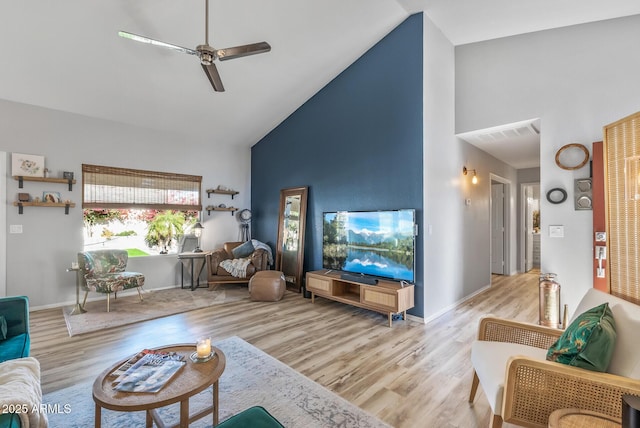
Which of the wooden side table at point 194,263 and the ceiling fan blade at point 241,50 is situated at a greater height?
the ceiling fan blade at point 241,50

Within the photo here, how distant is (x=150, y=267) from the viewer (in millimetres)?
5051

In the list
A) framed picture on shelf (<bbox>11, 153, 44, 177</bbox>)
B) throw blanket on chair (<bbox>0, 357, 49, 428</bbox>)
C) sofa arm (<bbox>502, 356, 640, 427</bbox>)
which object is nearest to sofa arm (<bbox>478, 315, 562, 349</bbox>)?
sofa arm (<bbox>502, 356, 640, 427</bbox>)

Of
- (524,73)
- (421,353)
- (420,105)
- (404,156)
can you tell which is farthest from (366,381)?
(524,73)

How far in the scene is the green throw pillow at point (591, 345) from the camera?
1.33 metres

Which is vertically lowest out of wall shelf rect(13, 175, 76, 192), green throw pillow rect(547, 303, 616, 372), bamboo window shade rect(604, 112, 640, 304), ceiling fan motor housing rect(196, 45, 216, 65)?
green throw pillow rect(547, 303, 616, 372)

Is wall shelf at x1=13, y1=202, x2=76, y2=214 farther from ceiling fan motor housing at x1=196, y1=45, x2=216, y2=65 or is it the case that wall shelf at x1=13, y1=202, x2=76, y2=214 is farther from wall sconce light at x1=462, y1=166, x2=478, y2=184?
wall sconce light at x1=462, y1=166, x2=478, y2=184

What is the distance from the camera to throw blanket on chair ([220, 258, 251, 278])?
196 inches

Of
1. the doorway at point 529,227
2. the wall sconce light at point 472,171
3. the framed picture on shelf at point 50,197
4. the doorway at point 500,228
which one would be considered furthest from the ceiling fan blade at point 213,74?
the doorway at point 529,227

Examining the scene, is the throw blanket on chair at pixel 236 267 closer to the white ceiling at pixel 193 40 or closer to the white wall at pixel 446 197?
the white ceiling at pixel 193 40

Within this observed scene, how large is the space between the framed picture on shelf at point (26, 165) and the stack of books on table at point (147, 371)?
381 centimetres

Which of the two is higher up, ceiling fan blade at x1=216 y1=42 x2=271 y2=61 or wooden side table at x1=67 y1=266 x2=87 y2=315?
ceiling fan blade at x1=216 y1=42 x2=271 y2=61

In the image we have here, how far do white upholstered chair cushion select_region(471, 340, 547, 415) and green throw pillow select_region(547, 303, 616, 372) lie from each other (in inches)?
9.4

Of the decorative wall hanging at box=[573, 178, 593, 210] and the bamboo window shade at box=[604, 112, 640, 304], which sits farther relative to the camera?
the decorative wall hanging at box=[573, 178, 593, 210]

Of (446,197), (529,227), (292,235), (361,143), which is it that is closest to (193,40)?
(361,143)
